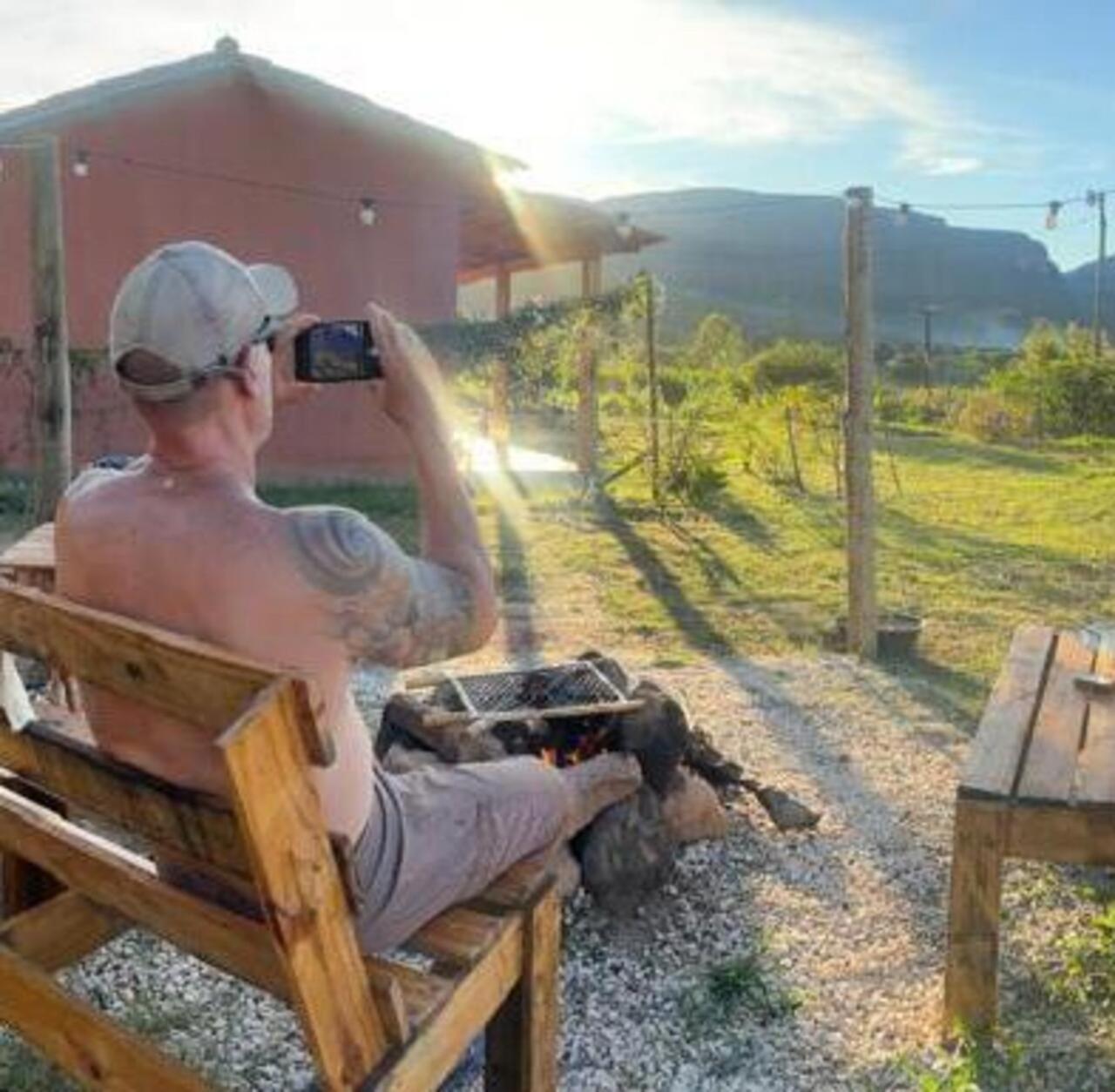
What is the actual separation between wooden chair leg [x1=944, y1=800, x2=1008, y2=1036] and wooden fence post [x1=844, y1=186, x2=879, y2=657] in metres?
3.65

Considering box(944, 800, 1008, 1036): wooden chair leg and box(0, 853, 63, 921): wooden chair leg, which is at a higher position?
box(0, 853, 63, 921): wooden chair leg

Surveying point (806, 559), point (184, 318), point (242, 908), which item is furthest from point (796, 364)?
point (184, 318)

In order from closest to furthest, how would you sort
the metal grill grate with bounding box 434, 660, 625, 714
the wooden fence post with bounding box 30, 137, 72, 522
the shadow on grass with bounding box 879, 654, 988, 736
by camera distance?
the metal grill grate with bounding box 434, 660, 625, 714 → the shadow on grass with bounding box 879, 654, 988, 736 → the wooden fence post with bounding box 30, 137, 72, 522

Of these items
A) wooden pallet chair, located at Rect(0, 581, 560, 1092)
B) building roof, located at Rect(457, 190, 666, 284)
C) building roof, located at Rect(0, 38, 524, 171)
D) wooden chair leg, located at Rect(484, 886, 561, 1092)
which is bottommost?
wooden chair leg, located at Rect(484, 886, 561, 1092)

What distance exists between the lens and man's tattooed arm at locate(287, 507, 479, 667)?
183 cm

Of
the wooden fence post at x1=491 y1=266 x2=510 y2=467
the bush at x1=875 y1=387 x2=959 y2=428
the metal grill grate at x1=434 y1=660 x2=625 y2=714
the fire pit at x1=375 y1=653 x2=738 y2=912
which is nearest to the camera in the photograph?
the fire pit at x1=375 y1=653 x2=738 y2=912

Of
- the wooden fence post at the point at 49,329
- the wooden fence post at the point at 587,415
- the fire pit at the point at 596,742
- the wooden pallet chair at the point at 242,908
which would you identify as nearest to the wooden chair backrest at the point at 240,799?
the wooden pallet chair at the point at 242,908

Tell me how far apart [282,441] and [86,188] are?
3.00 metres

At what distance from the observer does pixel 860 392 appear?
652cm

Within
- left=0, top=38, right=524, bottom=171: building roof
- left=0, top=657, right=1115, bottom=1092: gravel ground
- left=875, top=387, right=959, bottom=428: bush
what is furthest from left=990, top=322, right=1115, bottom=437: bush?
left=0, top=657, right=1115, bottom=1092: gravel ground

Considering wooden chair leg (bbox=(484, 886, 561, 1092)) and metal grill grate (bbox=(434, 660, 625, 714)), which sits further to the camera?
metal grill grate (bbox=(434, 660, 625, 714))

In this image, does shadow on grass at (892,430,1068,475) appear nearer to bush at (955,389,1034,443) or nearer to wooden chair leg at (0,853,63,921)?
bush at (955,389,1034,443)

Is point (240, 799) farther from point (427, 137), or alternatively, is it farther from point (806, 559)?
point (427, 137)

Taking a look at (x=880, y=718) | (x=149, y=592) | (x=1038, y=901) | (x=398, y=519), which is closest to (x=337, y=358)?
(x=149, y=592)
